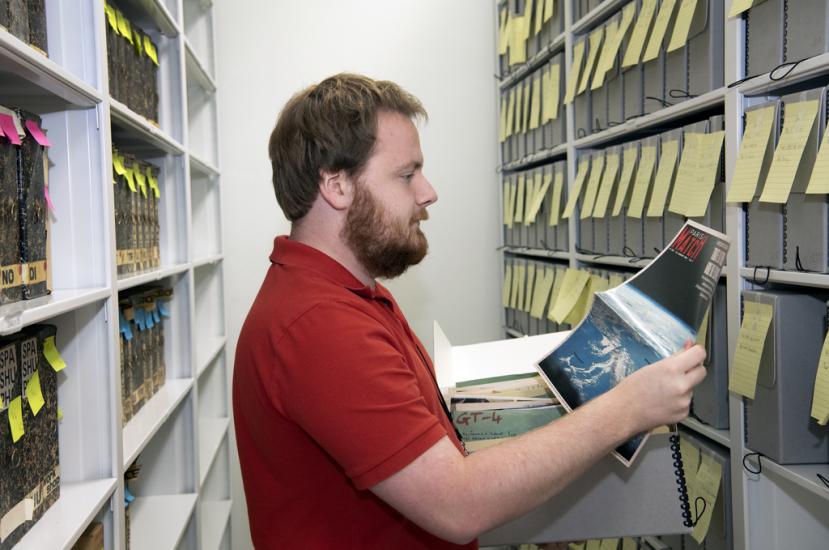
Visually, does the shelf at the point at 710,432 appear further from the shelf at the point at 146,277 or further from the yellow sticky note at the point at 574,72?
the shelf at the point at 146,277

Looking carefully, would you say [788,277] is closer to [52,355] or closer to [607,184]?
[607,184]

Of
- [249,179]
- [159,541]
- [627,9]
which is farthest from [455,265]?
[159,541]

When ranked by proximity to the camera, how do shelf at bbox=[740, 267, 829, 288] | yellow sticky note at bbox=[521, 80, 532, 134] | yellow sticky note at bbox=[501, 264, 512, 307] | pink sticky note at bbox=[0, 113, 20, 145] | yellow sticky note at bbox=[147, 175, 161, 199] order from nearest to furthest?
pink sticky note at bbox=[0, 113, 20, 145] → shelf at bbox=[740, 267, 829, 288] → yellow sticky note at bbox=[147, 175, 161, 199] → yellow sticky note at bbox=[521, 80, 532, 134] → yellow sticky note at bbox=[501, 264, 512, 307]

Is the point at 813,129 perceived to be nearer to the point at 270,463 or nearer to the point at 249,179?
the point at 270,463

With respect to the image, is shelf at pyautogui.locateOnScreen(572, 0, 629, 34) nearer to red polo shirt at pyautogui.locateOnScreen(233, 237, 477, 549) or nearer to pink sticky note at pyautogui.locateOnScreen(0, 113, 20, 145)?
red polo shirt at pyautogui.locateOnScreen(233, 237, 477, 549)

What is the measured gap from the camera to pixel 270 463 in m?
1.02

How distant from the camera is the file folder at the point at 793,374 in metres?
1.26

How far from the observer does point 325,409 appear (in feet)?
2.86

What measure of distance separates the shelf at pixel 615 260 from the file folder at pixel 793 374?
510 mm

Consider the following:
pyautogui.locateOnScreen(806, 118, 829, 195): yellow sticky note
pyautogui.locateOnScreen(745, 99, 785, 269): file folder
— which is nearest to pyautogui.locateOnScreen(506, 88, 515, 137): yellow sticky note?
pyautogui.locateOnScreen(745, 99, 785, 269): file folder

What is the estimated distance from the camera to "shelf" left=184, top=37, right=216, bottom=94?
7.37 ft

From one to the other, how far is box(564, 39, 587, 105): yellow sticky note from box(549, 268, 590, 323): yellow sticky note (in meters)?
0.55

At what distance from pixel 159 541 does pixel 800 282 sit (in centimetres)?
154

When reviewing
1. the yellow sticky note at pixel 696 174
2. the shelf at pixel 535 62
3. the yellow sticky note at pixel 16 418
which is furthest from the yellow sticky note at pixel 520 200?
the yellow sticky note at pixel 16 418
